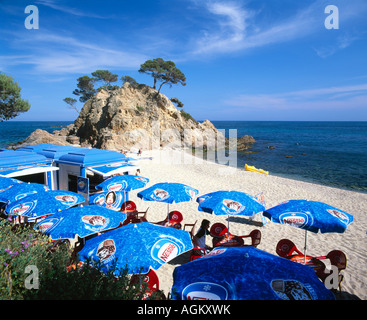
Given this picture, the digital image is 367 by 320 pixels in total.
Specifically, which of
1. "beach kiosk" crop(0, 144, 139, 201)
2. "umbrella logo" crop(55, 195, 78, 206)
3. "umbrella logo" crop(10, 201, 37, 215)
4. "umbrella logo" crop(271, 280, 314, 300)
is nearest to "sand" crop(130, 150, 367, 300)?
"beach kiosk" crop(0, 144, 139, 201)

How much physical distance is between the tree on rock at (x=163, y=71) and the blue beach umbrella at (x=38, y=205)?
122 feet

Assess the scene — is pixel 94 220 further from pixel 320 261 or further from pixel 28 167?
pixel 28 167

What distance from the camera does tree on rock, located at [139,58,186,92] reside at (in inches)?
1601

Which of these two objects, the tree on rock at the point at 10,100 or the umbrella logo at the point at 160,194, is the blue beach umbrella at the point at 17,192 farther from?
the tree on rock at the point at 10,100

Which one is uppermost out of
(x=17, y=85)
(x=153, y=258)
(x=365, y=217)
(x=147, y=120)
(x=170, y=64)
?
(x=170, y=64)

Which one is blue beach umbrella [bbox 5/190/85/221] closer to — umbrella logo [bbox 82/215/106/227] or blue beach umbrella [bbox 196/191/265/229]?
umbrella logo [bbox 82/215/106/227]

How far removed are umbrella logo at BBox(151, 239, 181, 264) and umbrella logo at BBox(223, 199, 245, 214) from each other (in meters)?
2.45

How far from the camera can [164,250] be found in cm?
439

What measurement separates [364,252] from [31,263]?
8900 millimetres

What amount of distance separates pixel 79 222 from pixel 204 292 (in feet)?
11.9

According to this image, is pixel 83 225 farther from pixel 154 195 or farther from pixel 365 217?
pixel 365 217

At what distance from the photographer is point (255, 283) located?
303cm

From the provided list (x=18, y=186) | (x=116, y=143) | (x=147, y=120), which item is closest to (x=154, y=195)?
(x=18, y=186)

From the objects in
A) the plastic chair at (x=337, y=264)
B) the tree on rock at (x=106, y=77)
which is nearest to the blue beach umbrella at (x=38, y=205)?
the plastic chair at (x=337, y=264)
